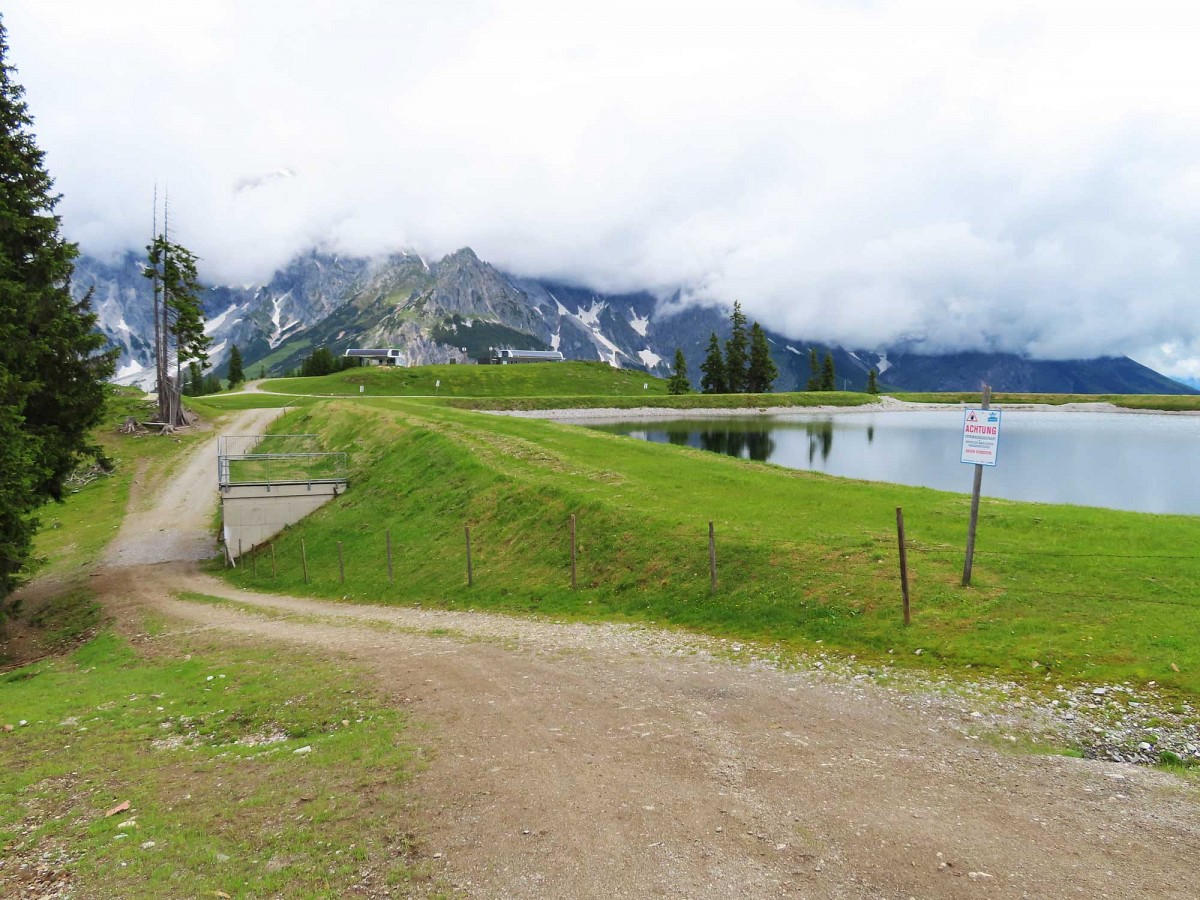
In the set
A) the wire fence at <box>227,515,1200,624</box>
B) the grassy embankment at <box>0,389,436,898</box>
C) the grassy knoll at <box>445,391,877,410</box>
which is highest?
the grassy knoll at <box>445,391,877,410</box>

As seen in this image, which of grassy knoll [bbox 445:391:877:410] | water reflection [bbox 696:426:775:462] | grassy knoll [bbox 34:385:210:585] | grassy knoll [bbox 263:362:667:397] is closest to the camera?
grassy knoll [bbox 34:385:210:585]

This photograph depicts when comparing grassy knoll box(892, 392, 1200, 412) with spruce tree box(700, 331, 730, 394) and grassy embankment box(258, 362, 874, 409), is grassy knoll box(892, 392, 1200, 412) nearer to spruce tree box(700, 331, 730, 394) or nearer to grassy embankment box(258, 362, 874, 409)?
grassy embankment box(258, 362, 874, 409)

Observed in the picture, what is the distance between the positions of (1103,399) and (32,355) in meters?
230

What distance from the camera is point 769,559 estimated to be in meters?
21.4

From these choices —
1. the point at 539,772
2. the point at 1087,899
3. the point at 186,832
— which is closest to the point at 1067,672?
the point at 1087,899

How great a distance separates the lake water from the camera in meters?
53.2

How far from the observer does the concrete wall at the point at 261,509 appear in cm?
4089

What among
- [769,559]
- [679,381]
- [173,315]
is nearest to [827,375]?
[679,381]

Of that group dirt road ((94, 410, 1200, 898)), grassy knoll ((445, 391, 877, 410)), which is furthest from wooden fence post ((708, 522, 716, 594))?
grassy knoll ((445, 391, 877, 410))

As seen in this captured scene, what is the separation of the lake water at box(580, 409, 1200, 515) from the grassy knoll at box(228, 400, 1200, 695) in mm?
25311

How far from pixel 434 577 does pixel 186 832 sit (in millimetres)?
19371

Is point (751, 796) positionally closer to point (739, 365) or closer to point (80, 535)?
point (80, 535)

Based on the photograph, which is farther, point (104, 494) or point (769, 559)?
point (104, 494)

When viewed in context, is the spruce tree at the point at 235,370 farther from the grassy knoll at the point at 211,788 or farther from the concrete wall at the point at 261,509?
the grassy knoll at the point at 211,788
